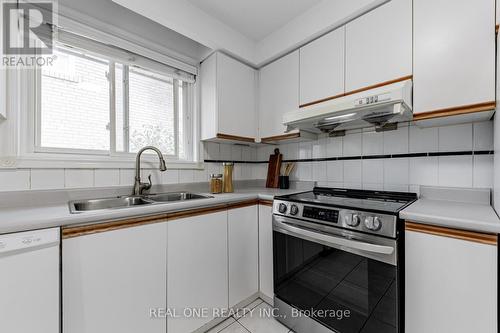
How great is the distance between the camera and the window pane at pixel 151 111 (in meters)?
1.80

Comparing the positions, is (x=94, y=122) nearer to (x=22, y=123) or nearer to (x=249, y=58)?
(x=22, y=123)

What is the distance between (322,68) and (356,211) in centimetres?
118

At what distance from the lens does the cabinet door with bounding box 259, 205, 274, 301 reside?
1.67 m

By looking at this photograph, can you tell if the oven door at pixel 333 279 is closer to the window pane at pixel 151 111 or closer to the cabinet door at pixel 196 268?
the cabinet door at pixel 196 268

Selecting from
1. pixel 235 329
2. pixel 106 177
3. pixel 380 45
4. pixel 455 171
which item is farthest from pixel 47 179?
pixel 455 171

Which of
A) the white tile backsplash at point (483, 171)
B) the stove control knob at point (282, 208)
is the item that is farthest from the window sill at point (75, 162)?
the white tile backsplash at point (483, 171)

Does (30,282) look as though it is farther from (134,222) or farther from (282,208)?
(282,208)

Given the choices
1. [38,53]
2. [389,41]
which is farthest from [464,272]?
[38,53]

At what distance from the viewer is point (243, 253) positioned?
1.68 m

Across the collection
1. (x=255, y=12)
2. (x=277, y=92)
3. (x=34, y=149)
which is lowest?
(x=34, y=149)

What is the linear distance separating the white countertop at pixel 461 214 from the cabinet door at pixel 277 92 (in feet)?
4.03

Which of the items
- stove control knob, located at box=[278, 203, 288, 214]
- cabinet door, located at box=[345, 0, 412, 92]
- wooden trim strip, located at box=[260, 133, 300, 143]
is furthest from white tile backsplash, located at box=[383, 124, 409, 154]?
stove control knob, located at box=[278, 203, 288, 214]

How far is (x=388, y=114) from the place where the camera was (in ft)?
4.39

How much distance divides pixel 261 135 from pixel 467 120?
1.51 metres
